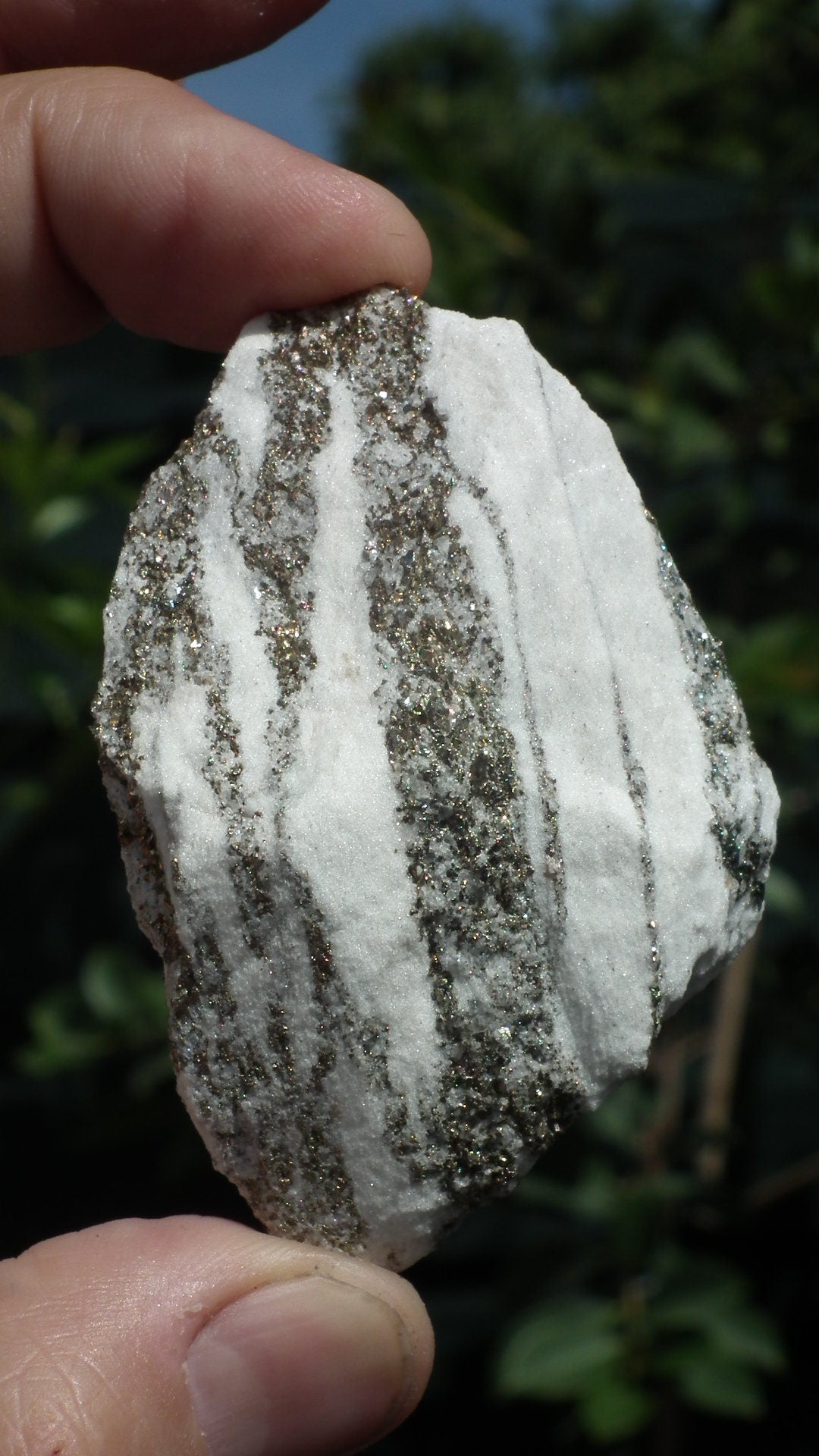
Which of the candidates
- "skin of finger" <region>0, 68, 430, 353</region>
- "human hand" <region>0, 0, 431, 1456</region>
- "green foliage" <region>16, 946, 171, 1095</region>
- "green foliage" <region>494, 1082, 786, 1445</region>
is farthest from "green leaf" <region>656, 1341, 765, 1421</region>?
"skin of finger" <region>0, 68, 430, 353</region>

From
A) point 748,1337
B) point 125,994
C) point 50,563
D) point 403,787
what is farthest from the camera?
point 125,994

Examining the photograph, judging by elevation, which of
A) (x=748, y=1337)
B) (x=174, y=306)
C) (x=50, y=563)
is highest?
(x=174, y=306)

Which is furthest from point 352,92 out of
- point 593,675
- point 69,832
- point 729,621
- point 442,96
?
point 593,675

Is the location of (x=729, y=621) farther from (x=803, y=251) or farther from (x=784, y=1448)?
(x=784, y=1448)

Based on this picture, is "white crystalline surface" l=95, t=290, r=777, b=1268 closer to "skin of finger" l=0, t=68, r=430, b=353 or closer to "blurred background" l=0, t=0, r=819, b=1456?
"skin of finger" l=0, t=68, r=430, b=353

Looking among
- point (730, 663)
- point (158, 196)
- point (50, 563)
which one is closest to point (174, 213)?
point (158, 196)

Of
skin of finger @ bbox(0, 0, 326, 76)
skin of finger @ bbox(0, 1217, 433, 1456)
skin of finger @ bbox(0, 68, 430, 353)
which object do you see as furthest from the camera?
skin of finger @ bbox(0, 0, 326, 76)

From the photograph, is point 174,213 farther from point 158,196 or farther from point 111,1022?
point 111,1022

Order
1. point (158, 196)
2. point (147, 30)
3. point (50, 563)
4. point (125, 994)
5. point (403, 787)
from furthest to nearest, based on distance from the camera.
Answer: point (125, 994) → point (50, 563) → point (147, 30) → point (158, 196) → point (403, 787)
